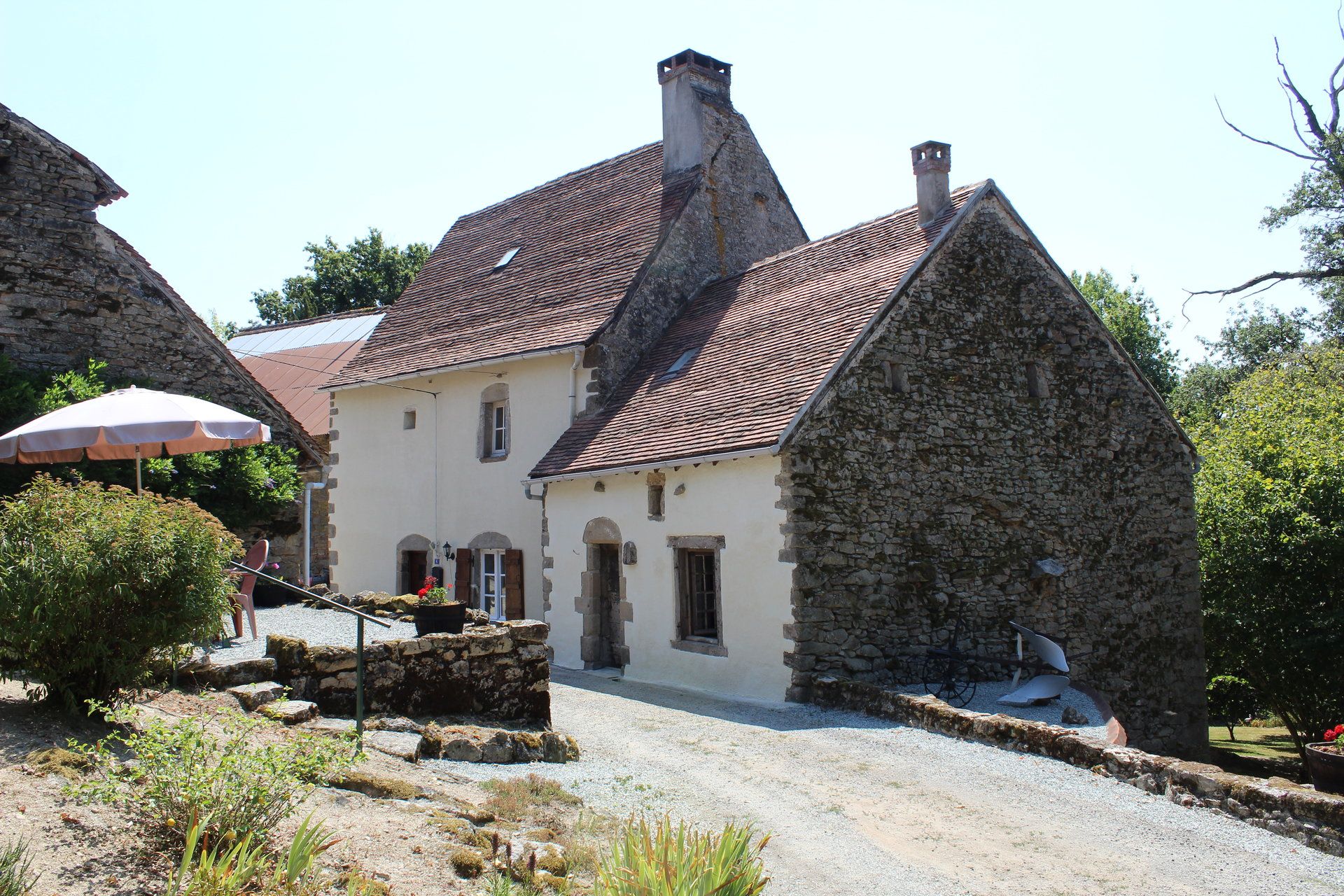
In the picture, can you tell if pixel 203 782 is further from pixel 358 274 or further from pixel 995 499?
pixel 358 274

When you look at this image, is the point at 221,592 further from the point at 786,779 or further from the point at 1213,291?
the point at 1213,291

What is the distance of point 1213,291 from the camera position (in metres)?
22.2

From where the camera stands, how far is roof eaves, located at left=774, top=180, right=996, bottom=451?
472 inches

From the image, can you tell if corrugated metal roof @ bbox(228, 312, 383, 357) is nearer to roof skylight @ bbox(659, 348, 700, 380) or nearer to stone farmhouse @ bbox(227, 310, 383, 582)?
stone farmhouse @ bbox(227, 310, 383, 582)

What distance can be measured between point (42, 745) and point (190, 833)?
1.80 metres

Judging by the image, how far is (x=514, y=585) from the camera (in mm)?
17109

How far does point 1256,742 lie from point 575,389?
674 inches

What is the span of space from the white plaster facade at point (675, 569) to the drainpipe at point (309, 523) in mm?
8083

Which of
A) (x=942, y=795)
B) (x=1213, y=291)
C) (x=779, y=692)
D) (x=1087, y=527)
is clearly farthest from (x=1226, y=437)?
(x=942, y=795)

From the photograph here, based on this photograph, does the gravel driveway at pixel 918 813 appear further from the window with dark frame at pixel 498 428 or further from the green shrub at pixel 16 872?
the window with dark frame at pixel 498 428

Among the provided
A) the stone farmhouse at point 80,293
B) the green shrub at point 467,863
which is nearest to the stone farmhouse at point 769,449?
the stone farmhouse at point 80,293

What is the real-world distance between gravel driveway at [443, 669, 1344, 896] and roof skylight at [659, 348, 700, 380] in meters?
6.30

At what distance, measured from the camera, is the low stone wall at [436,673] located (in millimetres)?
8336

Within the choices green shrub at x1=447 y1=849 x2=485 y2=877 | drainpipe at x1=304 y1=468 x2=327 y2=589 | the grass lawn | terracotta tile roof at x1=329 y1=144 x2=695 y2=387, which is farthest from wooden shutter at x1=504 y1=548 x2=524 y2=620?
the grass lawn
